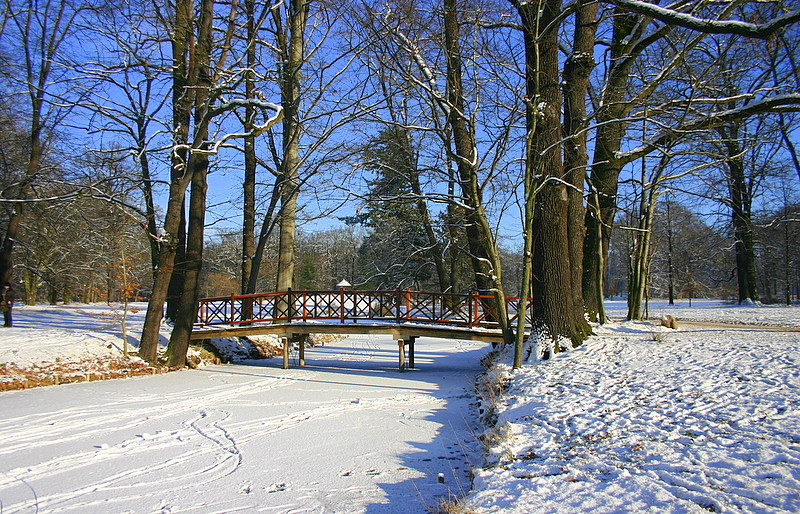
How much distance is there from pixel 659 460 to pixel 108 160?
14.0 meters

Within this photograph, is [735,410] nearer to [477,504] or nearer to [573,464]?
[573,464]

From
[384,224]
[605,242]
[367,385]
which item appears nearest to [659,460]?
[367,385]

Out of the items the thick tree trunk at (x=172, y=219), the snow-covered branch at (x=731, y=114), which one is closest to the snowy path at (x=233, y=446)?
the thick tree trunk at (x=172, y=219)

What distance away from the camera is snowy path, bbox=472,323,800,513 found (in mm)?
3904

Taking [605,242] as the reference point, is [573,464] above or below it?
below

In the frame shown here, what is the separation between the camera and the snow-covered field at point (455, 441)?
4.30m

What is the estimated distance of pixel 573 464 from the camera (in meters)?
4.92

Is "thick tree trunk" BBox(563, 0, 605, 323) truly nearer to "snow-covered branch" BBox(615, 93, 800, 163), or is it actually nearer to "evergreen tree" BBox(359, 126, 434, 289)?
"snow-covered branch" BBox(615, 93, 800, 163)

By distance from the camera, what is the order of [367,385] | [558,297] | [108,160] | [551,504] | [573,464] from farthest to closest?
[108,160] → [367,385] → [558,297] → [573,464] → [551,504]

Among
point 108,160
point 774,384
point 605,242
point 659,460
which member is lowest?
point 659,460

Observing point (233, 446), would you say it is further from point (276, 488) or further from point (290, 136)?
point (290, 136)

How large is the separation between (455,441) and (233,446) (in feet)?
10.1

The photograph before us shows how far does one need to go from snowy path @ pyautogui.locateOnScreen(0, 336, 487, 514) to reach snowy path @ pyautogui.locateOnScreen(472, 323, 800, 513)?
3.10ft

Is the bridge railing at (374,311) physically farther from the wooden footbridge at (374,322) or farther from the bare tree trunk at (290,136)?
the bare tree trunk at (290,136)
